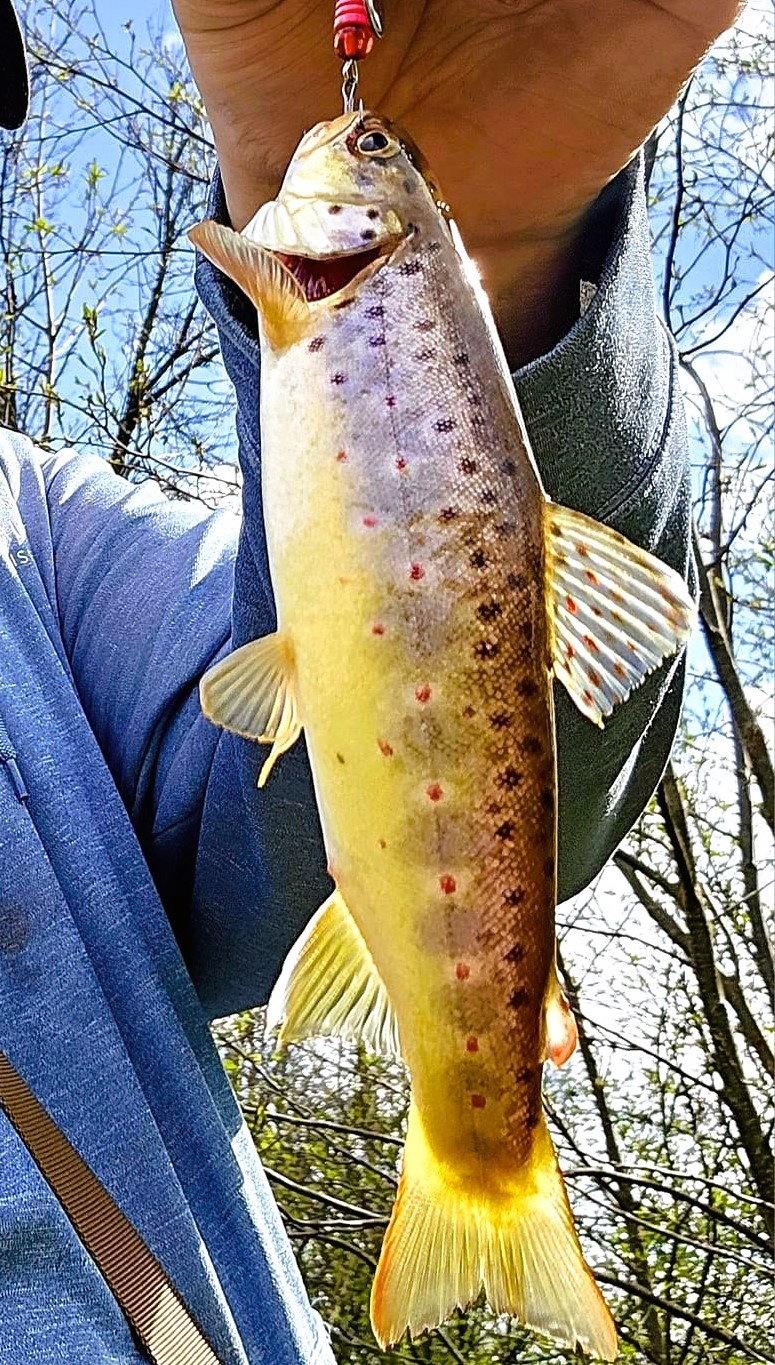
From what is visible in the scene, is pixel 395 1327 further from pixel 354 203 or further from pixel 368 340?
pixel 354 203

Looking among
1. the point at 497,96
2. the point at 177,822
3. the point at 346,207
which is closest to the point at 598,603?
the point at 346,207

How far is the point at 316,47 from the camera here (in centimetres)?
97

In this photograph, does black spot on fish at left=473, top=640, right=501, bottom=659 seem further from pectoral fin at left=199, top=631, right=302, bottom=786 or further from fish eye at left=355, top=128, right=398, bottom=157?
fish eye at left=355, top=128, right=398, bottom=157

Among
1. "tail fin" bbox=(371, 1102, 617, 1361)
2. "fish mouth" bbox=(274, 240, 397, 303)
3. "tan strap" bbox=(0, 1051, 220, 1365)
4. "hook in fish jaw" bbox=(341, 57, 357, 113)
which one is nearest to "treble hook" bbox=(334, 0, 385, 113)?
"hook in fish jaw" bbox=(341, 57, 357, 113)

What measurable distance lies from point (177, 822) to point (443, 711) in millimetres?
693

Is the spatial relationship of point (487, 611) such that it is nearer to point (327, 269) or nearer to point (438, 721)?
point (438, 721)

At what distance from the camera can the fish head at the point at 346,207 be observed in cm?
82

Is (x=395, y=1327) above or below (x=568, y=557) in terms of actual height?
below

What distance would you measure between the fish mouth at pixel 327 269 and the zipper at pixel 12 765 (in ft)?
2.07

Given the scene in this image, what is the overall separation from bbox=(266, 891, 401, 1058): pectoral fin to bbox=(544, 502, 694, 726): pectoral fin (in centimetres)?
21

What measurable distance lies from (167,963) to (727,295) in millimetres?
5394

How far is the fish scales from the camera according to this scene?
73cm

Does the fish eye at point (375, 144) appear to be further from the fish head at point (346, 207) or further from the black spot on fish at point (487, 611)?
the black spot on fish at point (487, 611)

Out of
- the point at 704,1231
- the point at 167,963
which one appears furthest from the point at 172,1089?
the point at 704,1231
